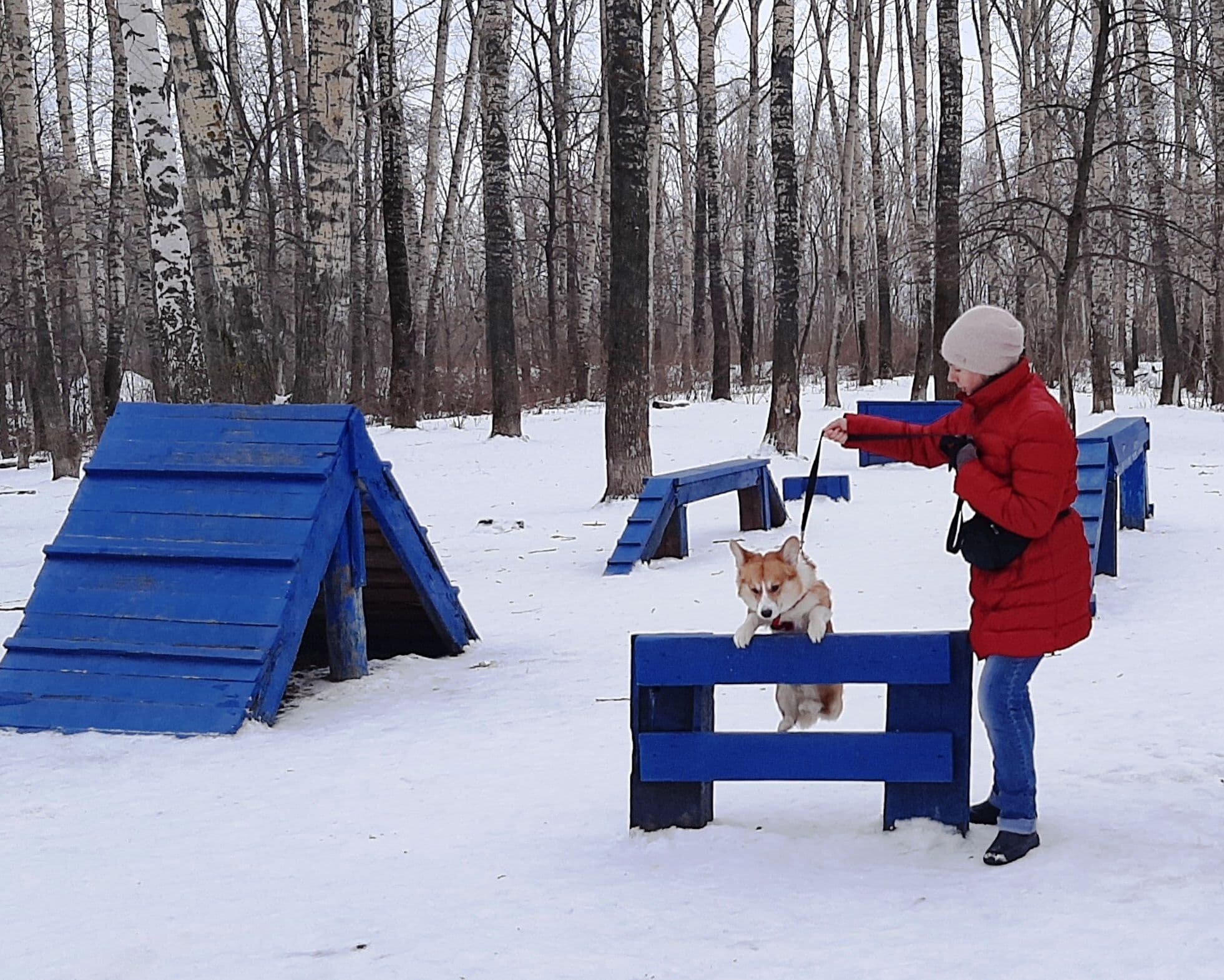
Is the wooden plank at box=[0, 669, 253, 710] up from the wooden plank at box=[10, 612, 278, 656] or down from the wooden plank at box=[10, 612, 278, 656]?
down

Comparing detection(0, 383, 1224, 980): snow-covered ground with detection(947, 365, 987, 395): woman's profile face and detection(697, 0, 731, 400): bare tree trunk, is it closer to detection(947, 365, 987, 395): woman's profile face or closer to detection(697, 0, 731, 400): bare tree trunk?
detection(947, 365, 987, 395): woman's profile face

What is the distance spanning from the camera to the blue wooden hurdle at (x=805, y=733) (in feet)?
12.6

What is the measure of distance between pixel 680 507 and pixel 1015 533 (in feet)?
21.0

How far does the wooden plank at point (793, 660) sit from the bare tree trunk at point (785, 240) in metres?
11.0

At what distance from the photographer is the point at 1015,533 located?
358cm

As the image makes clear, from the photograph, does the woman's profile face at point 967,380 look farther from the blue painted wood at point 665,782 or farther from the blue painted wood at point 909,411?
the blue painted wood at point 909,411

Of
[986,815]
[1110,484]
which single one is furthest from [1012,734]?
[1110,484]

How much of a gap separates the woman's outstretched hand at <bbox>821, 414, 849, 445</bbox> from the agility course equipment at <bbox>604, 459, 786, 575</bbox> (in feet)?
17.4

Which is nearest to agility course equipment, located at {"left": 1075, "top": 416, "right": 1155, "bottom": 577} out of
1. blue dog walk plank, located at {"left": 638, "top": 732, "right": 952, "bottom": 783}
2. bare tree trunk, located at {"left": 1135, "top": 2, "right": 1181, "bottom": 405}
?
blue dog walk plank, located at {"left": 638, "top": 732, "right": 952, "bottom": 783}

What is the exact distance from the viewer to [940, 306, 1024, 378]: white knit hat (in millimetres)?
3688

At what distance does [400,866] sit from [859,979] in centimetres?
161

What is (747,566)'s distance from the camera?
421 centimetres

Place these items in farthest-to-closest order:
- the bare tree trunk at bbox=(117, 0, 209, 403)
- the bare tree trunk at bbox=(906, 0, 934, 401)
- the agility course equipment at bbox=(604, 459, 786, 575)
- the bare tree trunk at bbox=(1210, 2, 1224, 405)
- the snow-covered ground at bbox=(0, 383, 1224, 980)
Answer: the bare tree trunk at bbox=(906, 0, 934, 401)
the bare tree trunk at bbox=(1210, 2, 1224, 405)
the bare tree trunk at bbox=(117, 0, 209, 403)
the agility course equipment at bbox=(604, 459, 786, 575)
the snow-covered ground at bbox=(0, 383, 1224, 980)

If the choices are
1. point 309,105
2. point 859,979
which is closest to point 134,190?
point 309,105
